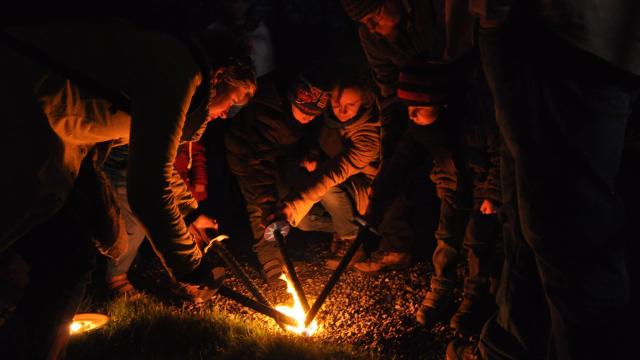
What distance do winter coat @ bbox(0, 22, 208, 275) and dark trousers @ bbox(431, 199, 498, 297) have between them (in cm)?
227

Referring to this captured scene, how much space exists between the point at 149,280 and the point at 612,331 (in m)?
3.68

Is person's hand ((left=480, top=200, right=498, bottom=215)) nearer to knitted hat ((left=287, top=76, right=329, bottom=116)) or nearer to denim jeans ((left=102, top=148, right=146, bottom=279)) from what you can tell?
knitted hat ((left=287, top=76, right=329, bottom=116))

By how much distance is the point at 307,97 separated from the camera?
4.25 m

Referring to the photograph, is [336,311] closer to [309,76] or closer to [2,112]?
[309,76]

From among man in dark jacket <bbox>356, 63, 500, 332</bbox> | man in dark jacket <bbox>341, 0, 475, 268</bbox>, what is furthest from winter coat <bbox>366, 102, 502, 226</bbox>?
man in dark jacket <bbox>341, 0, 475, 268</bbox>

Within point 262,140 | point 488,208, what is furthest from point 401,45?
point 488,208

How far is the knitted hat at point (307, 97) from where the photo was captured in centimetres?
423

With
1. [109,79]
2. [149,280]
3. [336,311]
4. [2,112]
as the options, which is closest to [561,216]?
[109,79]

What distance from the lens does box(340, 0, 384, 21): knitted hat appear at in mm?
4047

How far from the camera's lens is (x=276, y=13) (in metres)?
8.64

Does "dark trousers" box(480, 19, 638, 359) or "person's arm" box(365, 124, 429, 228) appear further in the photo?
"person's arm" box(365, 124, 429, 228)

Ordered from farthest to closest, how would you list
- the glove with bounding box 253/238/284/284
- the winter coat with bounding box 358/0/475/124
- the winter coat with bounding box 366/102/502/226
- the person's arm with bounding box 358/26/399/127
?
the person's arm with bounding box 358/26/399/127 → the glove with bounding box 253/238/284/284 → the winter coat with bounding box 358/0/475/124 → the winter coat with bounding box 366/102/502/226

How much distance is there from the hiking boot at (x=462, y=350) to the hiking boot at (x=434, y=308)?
0.35 metres

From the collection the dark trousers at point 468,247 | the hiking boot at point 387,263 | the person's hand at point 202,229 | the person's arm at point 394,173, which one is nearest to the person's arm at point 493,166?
the dark trousers at point 468,247
